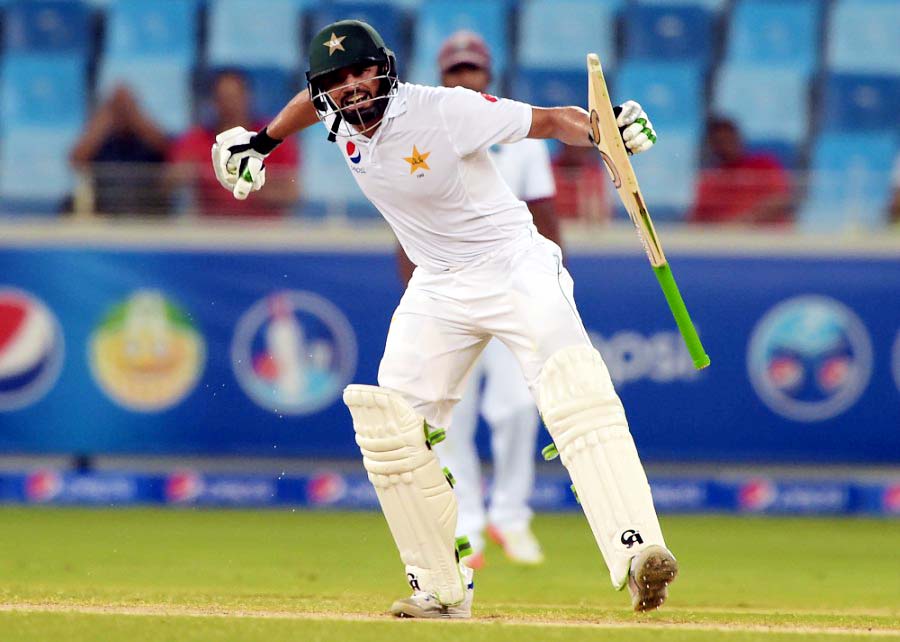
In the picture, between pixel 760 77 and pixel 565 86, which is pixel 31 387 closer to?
pixel 565 86

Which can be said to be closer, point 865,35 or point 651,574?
point 651,574

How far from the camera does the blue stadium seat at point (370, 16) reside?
11336 mm

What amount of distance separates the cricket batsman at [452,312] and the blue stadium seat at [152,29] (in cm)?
647

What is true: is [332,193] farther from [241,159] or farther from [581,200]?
[241,159]

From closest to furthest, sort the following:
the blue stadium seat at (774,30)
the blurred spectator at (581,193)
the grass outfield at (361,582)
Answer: the grass outfield at (361,582) → the blurred spectator at (581,193) → the blue stadium seat at (774,30)

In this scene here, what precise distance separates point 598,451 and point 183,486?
5.23 m

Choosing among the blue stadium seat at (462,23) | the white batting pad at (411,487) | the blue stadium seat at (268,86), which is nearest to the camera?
the white batting pad at (411,487)

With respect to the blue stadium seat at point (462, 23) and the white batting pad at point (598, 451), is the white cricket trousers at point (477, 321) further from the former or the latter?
the blue stadium seat at point (462, 23)

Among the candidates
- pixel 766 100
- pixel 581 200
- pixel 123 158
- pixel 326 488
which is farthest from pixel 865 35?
pixel 123 158

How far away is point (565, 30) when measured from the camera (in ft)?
37.3

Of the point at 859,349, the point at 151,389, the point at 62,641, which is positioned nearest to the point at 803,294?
the point at 859,349

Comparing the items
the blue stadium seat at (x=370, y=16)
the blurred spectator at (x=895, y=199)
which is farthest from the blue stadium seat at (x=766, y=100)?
the blue stadium seat at (x=370, y=16)

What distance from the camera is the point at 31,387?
923 centimetres

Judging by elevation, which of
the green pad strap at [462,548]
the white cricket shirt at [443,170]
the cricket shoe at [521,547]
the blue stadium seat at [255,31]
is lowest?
the cricket shoe at [521,547]
